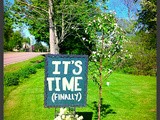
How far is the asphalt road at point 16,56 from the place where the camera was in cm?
500

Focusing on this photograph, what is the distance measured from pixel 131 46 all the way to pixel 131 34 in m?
0.17

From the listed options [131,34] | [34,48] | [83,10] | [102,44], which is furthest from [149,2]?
[34,48]

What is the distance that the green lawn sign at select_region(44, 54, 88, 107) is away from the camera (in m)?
4.14

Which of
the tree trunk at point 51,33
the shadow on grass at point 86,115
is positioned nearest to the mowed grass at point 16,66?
the tree trunk at point 51,33

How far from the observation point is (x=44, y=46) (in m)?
5.63

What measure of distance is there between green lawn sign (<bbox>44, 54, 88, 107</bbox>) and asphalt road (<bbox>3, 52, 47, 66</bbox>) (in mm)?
1015

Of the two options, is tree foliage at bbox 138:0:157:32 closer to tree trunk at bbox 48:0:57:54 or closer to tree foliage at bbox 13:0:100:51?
tree foliage at bbox 13:0:100:51

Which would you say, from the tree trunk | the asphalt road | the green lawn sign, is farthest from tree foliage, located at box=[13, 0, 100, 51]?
the green lawn sign

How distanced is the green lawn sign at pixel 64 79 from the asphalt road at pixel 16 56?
1.01 m

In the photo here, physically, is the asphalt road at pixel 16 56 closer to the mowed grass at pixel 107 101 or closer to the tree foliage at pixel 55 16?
the tree foliage at pixel 55 16

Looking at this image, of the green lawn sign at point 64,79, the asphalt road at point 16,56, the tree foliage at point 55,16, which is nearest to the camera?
the green lawn sign at point 64,79

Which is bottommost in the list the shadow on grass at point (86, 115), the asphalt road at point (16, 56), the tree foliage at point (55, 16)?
the shadow on grass at point (86, 115)

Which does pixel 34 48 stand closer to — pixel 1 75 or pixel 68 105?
pixel 1 75

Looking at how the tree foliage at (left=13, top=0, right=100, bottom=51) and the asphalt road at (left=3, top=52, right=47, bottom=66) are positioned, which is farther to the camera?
the tree foliage at (left=13, top=0, right=100, bottom=51)
